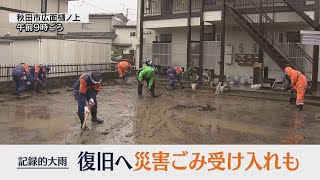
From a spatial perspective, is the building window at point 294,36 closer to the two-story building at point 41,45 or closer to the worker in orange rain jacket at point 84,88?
the two-story building at point 41,45

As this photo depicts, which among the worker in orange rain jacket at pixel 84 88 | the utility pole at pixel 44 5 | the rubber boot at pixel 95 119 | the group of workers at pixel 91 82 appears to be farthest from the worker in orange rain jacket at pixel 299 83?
the utility pole at pixel 44 5

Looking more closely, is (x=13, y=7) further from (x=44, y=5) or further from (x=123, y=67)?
(x=123, y=67)

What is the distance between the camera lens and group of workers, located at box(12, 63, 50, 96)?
1408 centimetres

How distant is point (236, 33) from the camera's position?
799 inches

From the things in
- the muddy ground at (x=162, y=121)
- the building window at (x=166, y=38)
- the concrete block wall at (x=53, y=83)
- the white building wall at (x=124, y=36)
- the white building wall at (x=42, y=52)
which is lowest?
the muddy ground at (x=162, y=121)

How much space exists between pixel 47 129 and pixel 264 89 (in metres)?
10.9

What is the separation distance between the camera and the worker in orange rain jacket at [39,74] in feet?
50.3

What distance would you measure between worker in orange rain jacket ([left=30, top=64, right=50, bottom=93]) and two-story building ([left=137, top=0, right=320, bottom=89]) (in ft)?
24.1

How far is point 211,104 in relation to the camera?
13539 mm

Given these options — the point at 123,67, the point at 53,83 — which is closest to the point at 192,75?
the point at 123,67

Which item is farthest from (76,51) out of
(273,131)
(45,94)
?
(273,131)

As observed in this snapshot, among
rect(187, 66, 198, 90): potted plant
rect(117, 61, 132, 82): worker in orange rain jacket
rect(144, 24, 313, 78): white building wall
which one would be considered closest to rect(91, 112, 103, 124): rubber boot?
rect(187, 66, 198, 90): potted plant

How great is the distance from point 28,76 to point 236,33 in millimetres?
11767

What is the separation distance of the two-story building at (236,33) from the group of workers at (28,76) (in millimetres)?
7492
